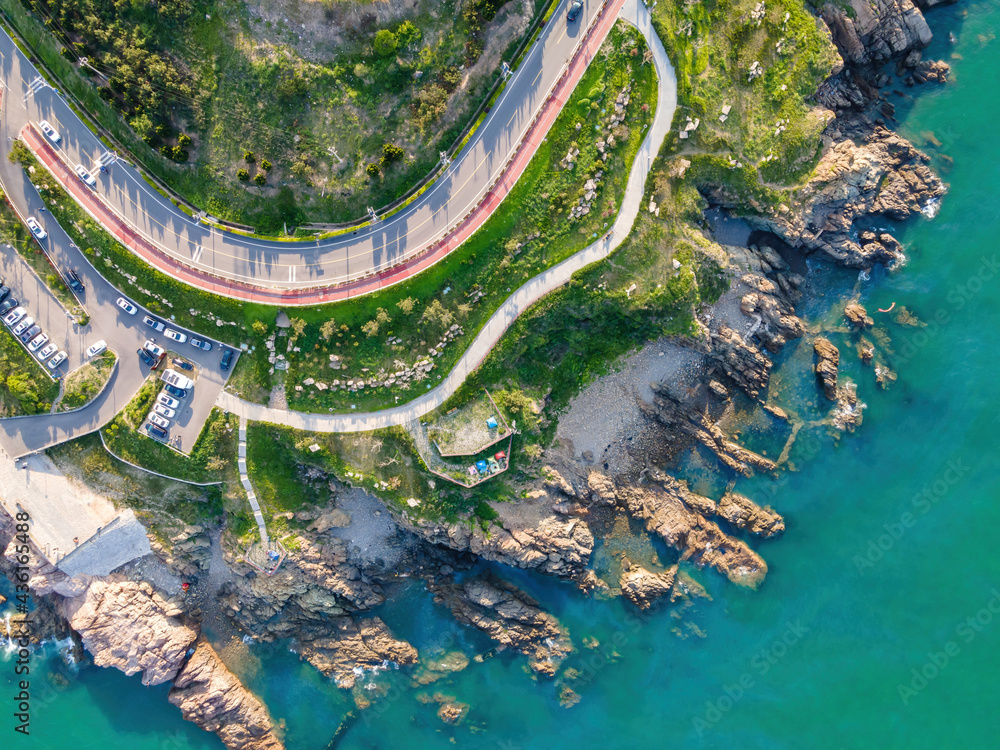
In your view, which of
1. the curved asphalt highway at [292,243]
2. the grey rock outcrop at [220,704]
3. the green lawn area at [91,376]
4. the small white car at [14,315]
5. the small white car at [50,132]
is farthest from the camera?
the grey rock outcrop at [220,704]

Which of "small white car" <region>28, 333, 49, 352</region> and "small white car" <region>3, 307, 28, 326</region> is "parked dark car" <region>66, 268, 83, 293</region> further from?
"small white car" <region>28, 333, 49, 352</region>

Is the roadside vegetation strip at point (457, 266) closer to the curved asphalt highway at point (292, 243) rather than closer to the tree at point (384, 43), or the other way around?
the curved asphalt highway at point (292, 243)

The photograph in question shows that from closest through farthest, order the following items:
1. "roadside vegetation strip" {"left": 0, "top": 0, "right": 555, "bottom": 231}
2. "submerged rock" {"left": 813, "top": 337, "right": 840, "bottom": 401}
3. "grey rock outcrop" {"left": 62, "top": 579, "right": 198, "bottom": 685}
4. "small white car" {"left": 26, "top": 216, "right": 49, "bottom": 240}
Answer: "roadside vegetation strip" {"left": 0, "top": 0, "right": 555, "bottom": 231} < "small white car" {"left": 26, "top": 216, "right": 49, "bottom": 240} < "grey rock outcrop" {"left": 62, "top": 579, "right": 198, "bottom": 685} < "submerged rock" {"left": 813, "top": 337, "right": 840, "bottom": 401}

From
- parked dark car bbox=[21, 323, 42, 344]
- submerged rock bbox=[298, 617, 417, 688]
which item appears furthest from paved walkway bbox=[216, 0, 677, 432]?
submerged rock bbox=[298, 617, 417, 688]

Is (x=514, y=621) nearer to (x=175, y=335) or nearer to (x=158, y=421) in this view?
(x=158, y=421)

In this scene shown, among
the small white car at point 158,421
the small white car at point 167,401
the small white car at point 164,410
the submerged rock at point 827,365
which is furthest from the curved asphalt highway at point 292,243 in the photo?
the submerged rock at point 827,365

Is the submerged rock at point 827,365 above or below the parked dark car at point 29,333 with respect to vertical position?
above
